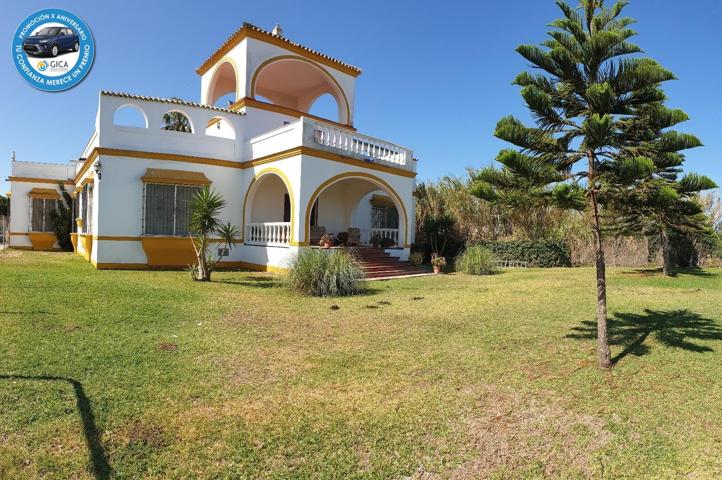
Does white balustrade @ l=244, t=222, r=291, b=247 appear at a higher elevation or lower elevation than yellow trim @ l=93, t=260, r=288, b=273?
higher

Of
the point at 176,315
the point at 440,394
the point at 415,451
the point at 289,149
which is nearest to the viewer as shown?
the point at 415,451

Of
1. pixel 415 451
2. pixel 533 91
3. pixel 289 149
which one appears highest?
pixel 289 149

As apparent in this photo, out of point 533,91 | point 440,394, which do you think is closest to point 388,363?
point 440,394

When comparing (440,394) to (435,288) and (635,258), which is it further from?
(635,258)

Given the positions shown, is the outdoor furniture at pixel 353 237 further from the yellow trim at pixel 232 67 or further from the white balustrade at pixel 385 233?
the yellow trim at pixel 232 67

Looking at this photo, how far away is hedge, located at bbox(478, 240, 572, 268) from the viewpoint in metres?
17.9

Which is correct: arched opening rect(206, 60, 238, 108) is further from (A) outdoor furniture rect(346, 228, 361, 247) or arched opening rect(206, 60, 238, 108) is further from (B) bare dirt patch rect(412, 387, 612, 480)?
(B) bare dirt patch rect(412, 387, 612, 480)

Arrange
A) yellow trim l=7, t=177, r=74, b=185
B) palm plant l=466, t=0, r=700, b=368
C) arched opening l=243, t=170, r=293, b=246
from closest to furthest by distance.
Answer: palm plant l=466, t=0, r=700, b=368 < arched opening l=243, t=170, r=293, b=246 < yellow trim l=7, t=177, r=74, b=185

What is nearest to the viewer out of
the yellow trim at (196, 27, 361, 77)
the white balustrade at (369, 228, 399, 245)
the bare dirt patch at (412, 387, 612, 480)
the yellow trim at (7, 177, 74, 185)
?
the bare dirt patch at (412, 387, 612, 480)

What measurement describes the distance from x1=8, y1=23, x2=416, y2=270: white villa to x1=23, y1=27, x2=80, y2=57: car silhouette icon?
2981 millimetres

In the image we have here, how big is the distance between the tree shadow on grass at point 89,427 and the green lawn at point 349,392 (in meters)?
0.02

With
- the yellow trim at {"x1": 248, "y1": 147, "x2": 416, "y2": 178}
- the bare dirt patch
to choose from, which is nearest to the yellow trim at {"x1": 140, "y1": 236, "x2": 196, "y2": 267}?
the yellow trim at {"x1": 248, "y1": 147, "x2": 416, "y2": 178}

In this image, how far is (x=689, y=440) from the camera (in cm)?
362

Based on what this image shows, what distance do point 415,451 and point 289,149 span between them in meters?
12.0
